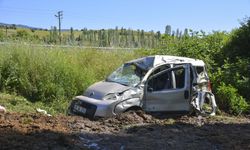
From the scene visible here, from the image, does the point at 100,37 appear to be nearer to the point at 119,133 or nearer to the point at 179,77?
the point at 179,77

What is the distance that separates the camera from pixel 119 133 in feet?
32.4

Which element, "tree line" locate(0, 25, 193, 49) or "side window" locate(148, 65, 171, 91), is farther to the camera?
"tree line" locate(0, 25, 193, 49)

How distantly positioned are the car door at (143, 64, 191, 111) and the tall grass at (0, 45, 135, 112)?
3866 millimetres

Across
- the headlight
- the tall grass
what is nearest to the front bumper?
the headlight

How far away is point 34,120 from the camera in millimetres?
10000

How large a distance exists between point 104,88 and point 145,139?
12.3 ft

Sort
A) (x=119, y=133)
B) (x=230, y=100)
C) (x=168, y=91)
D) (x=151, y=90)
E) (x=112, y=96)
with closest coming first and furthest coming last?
(x=119, y=133), (x=112, y=96), (x=151, y=90), (x=168, y=91), (x=230, y=100)

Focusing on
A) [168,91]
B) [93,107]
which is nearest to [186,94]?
[168,91]

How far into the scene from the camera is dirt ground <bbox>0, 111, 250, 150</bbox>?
8.20m

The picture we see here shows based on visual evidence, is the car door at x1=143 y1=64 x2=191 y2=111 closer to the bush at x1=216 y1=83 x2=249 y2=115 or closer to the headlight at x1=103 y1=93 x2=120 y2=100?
the headlight at x1=103 y1=93 x2=120 y2=100

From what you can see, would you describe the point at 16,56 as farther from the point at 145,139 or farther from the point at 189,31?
the point at 145,139

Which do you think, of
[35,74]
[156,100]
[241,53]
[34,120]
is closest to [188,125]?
[156,100]

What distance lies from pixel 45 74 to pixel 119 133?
8.03 metres

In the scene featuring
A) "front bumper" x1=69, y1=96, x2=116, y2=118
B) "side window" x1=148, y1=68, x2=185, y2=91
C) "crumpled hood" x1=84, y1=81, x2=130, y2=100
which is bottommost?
"front bumper" x1=69, y1=96, x2=116, y2=118
